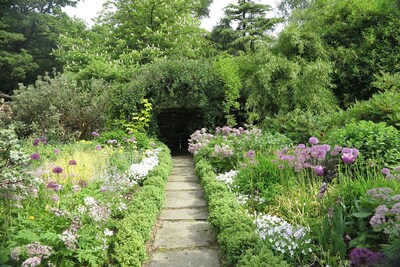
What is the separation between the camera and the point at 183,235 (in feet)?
13.0

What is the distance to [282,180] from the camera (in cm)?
421

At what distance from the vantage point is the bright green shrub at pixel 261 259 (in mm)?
2606

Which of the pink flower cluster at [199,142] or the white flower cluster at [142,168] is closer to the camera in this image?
the white flower cluster at [142,168]

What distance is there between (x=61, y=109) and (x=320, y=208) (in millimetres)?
8846

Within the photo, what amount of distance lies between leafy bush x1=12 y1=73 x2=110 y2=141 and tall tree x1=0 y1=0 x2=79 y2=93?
42.3 ft

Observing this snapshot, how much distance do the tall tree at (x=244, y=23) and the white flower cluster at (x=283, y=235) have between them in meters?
17.5

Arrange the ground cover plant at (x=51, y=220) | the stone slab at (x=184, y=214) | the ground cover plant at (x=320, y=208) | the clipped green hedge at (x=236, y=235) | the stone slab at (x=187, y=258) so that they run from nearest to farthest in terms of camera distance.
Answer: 1. the ground cover plant at (x=320, y=208)
2. the ground cover plant at (x=51, y=220)
3. the clipped green hedge at (x=236, y=235)
4. the stone slab at (x=187, y=258)
5. the stone slab at (x=184, y=214)

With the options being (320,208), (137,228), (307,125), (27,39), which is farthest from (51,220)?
(27,39)

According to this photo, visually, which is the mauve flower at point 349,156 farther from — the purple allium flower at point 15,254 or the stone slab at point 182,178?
the stone slab at point 182,178

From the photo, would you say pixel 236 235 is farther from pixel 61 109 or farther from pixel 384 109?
pixel 61 109

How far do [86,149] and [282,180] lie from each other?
5.22 m

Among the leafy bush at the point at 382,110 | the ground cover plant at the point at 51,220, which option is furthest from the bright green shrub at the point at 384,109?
the ground cover plant at the point at 51,220

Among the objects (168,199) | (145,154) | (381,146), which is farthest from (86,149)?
(381,146)

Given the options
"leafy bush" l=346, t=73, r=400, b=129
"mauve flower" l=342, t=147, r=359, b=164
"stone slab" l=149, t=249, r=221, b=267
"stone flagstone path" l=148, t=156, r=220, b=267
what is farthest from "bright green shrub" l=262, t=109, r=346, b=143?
"stone slab" l=149, t=249, r=221, b=267
